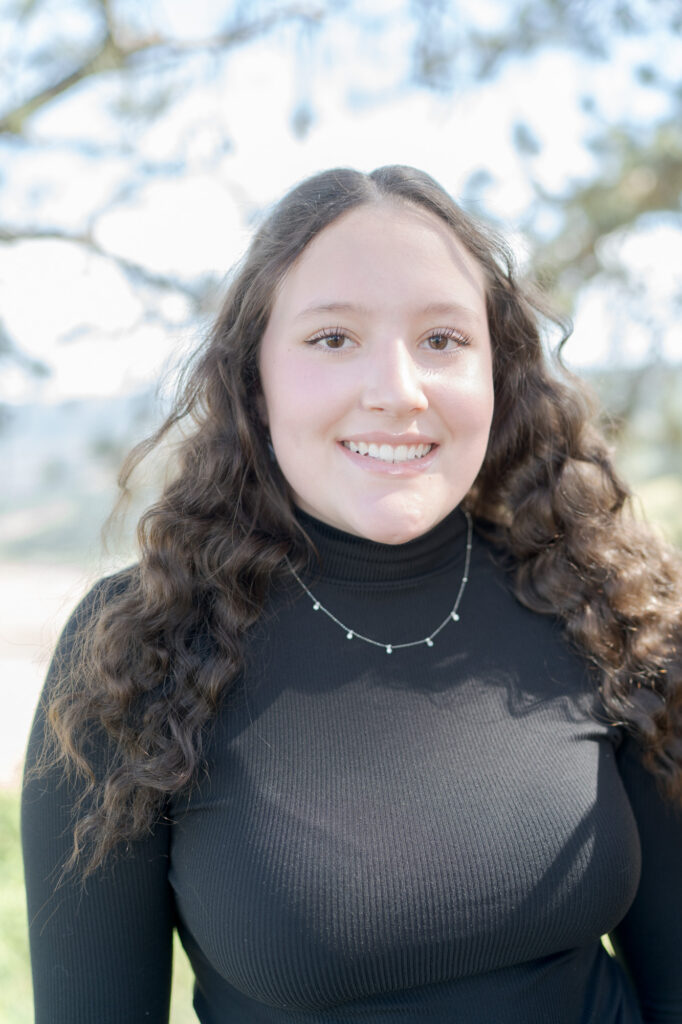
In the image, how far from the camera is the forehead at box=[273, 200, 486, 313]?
1413 mm

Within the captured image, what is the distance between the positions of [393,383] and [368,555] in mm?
335

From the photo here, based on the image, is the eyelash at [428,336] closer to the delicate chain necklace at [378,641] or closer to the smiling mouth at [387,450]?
the smiling mouth at [387,450]

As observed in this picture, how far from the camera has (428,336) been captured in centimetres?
145

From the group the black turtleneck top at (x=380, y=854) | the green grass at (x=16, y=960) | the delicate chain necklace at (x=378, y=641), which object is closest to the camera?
the black turtleneck top at (x=380, y=854)

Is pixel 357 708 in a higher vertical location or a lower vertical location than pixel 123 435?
higher

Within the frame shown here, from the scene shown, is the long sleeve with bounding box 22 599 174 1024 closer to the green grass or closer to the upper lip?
the upper lip

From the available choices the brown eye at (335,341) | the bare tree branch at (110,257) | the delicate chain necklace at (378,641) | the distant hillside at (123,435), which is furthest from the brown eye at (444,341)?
the bare tree branch at (110,257)

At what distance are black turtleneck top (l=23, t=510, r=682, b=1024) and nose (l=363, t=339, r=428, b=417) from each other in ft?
0.94

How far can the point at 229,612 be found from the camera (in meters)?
1.46

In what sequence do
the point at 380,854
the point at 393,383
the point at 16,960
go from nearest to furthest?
the point at 380,854
the point at 393,383
the point at 16,960

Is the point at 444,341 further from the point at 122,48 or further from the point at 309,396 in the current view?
the point at 122,48

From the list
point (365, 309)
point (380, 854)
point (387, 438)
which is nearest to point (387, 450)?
point (387, 438)

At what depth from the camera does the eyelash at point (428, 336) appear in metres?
1.43

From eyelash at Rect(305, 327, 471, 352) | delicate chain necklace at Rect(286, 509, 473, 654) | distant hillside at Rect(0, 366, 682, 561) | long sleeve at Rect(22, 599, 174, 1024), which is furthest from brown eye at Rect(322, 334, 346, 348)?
distant hillside at Rect(0, 366, 682, 561)
